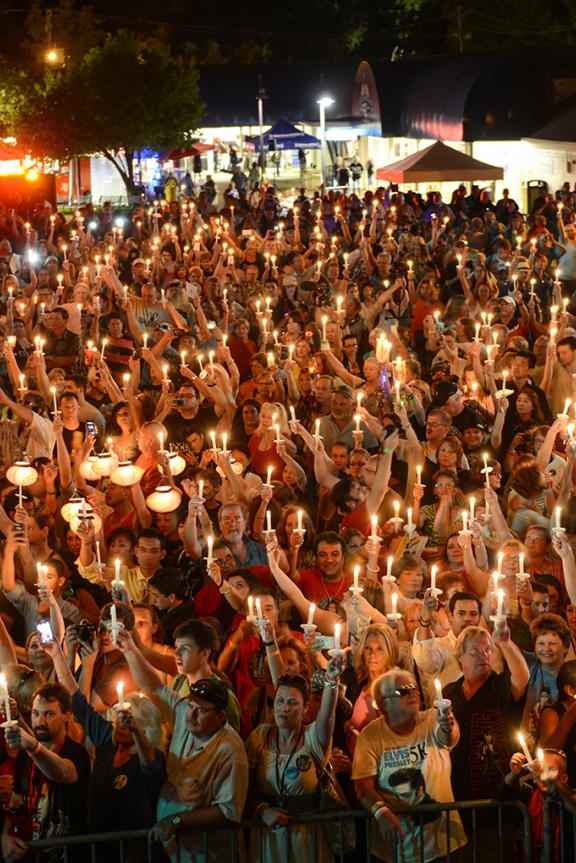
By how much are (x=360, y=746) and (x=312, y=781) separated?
27cm

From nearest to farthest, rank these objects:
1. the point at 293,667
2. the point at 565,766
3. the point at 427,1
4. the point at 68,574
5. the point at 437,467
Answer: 1. the point at 565,766
2. the point at 293,667
3. the point at 68,574
4. the point at 437,467
5. the point at 427,1

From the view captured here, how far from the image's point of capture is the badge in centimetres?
575

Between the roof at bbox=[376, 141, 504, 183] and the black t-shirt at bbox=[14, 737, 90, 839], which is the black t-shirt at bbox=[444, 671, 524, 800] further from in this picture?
the roof at bbox=[376, 141, 504, 183]

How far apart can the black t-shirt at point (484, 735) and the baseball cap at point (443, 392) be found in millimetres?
4705

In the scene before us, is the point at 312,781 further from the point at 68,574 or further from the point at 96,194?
the point at 96,194

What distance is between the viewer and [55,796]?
577 centimetres

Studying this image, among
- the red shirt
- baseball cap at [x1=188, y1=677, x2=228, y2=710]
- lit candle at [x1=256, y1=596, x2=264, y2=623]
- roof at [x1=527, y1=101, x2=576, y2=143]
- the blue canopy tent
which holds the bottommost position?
the red shirt

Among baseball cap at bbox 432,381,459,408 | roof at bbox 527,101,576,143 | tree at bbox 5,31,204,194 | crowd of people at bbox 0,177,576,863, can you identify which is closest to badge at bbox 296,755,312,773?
crowd of people at bbox 0,177,576,863

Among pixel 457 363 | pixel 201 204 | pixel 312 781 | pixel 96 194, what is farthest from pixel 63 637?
pixel 96 194

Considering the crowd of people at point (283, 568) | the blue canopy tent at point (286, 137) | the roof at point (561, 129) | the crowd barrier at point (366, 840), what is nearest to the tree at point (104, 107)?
the blue canopy tent at point (286, 137)

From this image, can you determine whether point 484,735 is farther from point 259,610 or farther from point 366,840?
point 259,610

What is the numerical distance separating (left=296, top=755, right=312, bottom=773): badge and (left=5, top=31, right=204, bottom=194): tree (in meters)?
32.7

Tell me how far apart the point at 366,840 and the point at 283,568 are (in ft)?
7.91

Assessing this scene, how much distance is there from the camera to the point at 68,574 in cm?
809
